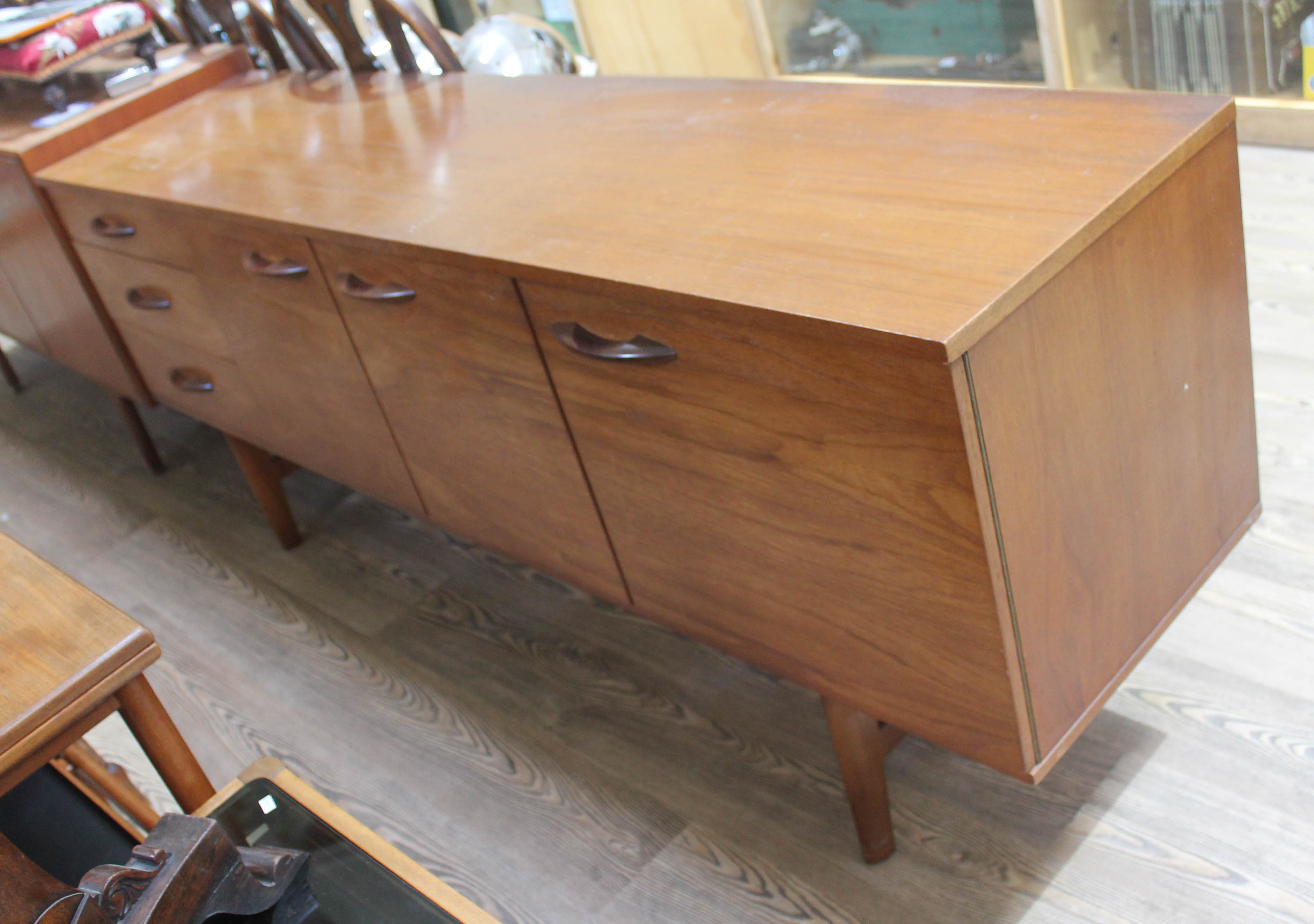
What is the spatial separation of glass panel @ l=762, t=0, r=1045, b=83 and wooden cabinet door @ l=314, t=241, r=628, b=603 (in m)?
1.99

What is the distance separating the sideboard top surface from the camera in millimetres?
876

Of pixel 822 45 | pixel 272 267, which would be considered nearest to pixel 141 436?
pixel 272 267

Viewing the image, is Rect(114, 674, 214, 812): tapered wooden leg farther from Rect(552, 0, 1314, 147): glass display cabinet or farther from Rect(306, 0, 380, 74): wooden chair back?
Rect(552, 0, 1314, 147): glass display cabinet

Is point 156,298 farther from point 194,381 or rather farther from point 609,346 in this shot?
point 609,346

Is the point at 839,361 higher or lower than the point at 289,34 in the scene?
lower

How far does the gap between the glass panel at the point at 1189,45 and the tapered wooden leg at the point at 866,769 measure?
1.97 metres

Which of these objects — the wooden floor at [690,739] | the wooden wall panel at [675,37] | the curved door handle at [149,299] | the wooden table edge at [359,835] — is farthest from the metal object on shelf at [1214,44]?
the wooden table edge at [359,835]

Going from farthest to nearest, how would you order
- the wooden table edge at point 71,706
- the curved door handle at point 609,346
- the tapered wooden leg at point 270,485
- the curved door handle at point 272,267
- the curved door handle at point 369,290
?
the tapered wooden leg at point 270,485, the curved door handle at point 272,267, the curved door handle at point 369,290, the curved door handle at point 609,346, the wooden table edge at point 71,706

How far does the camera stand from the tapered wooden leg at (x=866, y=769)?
3.85 ft

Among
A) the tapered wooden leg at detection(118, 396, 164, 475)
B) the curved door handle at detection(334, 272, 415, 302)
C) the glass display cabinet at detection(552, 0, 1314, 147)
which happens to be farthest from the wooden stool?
the glass display cabinet at detection(552, 0, 1314, 147)

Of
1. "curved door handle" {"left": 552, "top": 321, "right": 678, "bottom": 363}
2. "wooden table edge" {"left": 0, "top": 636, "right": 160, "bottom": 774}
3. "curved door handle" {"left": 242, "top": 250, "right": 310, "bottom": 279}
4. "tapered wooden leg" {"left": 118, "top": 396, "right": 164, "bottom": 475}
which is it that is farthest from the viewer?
"tapered wooden leg" {"left": 118, "top": 396, "right": 164, "bottom": 475}

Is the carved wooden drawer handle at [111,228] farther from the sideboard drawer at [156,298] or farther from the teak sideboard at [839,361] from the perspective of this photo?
the teak sideboard at [839,361]

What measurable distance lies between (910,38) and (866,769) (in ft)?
8.02

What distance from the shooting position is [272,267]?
1460 mm
